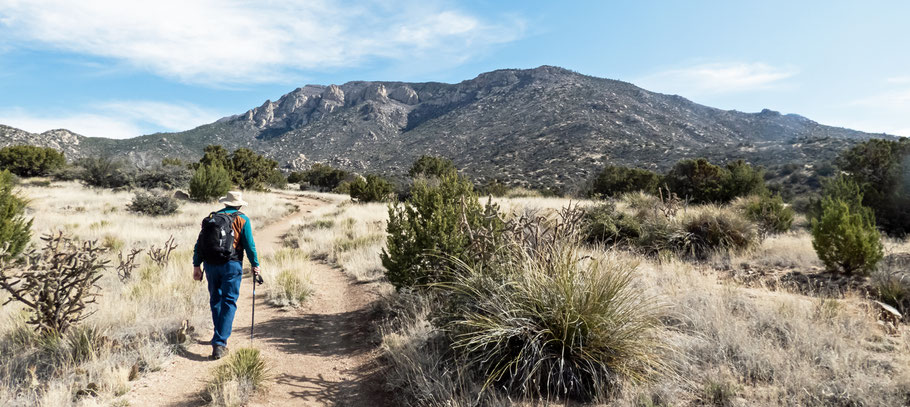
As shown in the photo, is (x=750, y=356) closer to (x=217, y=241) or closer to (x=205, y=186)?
(x=217, y=241)

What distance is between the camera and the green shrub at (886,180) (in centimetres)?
1139

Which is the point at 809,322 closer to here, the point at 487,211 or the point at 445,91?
the point at 487,211

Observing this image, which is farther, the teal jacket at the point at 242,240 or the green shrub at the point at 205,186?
the green shrub at the point at 205,186

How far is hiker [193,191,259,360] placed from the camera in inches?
184

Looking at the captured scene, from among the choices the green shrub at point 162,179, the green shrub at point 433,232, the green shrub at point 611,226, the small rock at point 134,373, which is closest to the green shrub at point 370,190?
the green shrub at point 162,179

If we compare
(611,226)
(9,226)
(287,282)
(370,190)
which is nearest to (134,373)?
(287,282)

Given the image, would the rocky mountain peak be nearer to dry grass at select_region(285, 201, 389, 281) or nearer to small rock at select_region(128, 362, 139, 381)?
dry grass at select_region(285, 201, 389, 281)

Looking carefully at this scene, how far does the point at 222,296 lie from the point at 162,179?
28302 millimetres

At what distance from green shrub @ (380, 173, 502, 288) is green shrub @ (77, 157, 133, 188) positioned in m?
29.3

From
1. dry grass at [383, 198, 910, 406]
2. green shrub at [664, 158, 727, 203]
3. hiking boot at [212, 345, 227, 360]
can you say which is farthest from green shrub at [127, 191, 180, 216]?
green shrub at [664, 158, 727, 203]

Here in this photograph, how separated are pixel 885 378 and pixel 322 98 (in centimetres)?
10158

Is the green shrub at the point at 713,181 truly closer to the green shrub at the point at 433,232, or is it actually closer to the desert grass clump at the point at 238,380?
the green shrub at the point at 433,232

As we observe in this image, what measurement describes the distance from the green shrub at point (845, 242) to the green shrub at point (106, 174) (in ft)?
113

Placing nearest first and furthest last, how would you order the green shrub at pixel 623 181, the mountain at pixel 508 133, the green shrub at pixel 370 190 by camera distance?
the green shrub at pixel 370 190, the green shrub at pixel 623 181, the mountain at pixel 508 133
